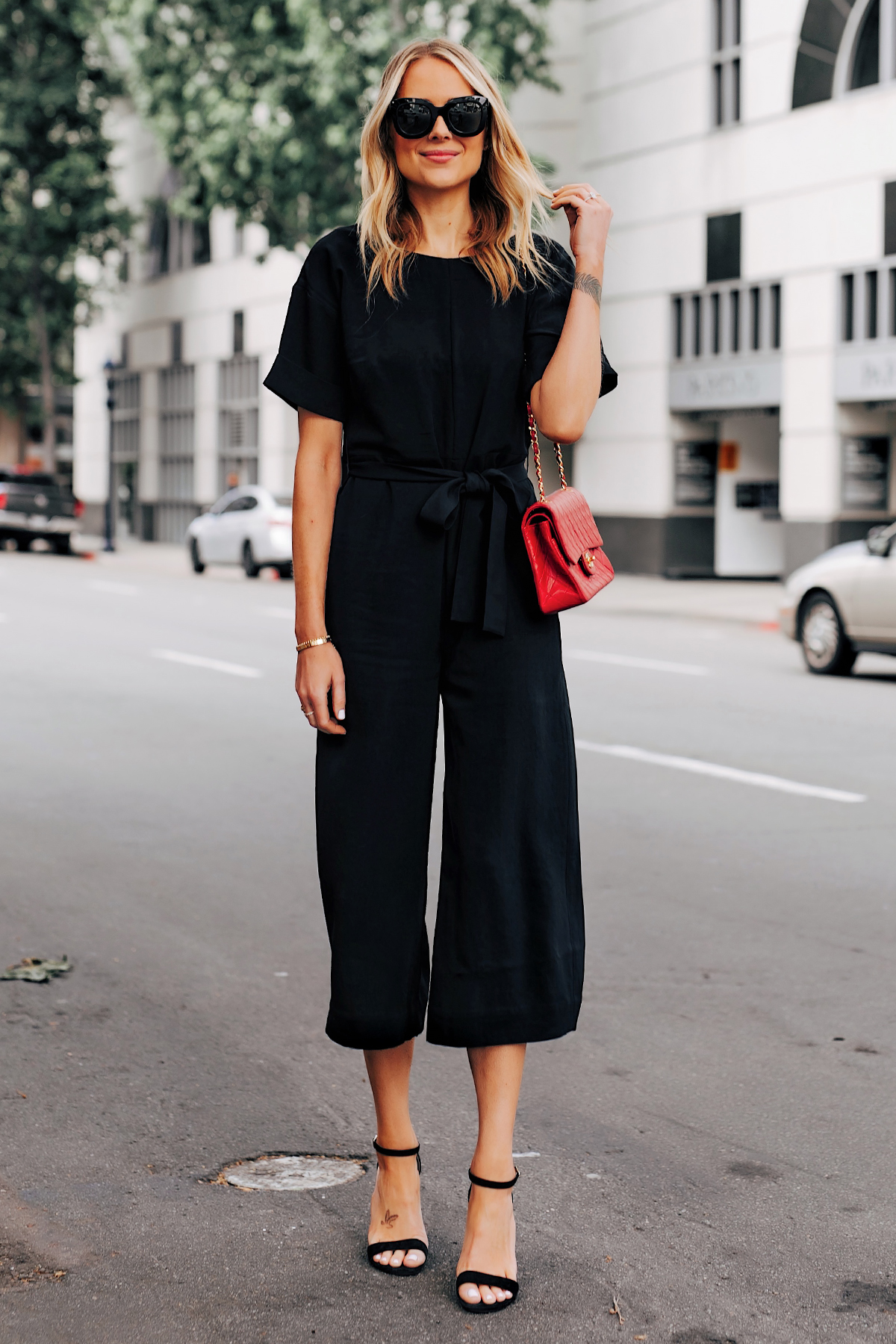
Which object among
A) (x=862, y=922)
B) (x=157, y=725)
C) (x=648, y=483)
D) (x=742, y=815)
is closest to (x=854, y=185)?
(x=648, y=483)

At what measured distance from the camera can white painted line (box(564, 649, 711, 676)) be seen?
1438 cm

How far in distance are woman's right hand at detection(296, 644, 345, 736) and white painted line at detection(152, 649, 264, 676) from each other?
10455mm

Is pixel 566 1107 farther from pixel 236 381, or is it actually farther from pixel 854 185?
pixel 236 381

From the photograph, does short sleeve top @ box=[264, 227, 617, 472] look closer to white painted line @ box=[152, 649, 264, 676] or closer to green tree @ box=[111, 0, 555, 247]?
white painted line @ box=[152, 649, 264, 676]

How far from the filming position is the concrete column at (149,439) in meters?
45.6

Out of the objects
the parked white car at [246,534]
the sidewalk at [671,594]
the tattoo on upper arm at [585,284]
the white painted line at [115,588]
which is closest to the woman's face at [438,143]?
the tattoo on upper arm at [585,284]

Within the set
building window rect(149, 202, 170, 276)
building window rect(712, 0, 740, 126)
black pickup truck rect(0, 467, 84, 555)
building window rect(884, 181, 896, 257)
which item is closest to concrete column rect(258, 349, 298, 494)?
black pickup truck rect(0, 467, 84, 555)

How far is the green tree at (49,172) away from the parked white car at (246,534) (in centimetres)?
1612

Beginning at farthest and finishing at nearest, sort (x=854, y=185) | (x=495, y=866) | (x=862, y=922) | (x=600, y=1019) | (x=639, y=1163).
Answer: (x=854, y=185)
(x=862, y=922)
(x=600, y=1019)
(x=639, y=1163)
(x=495, y=866)

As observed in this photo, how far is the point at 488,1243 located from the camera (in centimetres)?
314

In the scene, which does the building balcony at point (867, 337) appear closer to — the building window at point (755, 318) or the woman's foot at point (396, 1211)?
the building window at point (755, 318)

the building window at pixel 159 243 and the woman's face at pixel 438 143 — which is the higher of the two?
the building window at pixel 159 243

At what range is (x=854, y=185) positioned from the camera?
2445 cm

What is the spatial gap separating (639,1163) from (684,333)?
2514 centimetres
